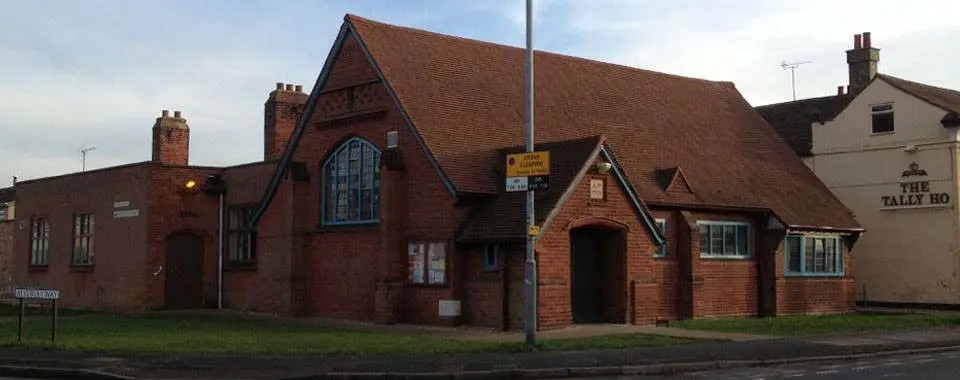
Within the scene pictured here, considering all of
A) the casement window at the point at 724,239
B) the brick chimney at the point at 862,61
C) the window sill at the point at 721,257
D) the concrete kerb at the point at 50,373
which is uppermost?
the brick chimney at the point at 862,61

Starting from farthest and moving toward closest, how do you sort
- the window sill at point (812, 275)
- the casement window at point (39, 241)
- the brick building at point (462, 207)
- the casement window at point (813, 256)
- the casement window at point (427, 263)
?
the casement window at point (39, 241), the casement window at point (813, 256), the window sill at point (812, 275), the casement window at point (427, 263), the brick building at point (462, 207)

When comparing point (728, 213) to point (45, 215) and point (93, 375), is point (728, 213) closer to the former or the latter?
Result: point (93, 375)

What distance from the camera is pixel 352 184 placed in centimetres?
2736

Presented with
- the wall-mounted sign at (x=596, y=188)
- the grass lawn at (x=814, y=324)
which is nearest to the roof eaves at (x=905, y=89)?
the grass lawn at (x=814, y=324)

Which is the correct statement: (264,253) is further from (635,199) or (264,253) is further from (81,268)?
(635,199)

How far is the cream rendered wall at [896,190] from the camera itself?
104 feet

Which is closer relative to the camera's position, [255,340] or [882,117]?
[255,340]

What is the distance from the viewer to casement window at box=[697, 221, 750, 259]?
2828cm

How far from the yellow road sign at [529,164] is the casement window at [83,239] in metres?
20.9

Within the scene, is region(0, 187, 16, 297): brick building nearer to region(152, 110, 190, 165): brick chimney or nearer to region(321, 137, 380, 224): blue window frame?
region(152, 110, 190, 165): brick chimney

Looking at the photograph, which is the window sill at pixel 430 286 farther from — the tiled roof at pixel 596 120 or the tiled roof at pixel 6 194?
the tiled roof at pixel 6 194

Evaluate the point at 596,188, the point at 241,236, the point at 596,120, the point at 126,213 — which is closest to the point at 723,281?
the point at 596,120

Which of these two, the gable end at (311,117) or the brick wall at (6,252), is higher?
the gable end at (311,117)

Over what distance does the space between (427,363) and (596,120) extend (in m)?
14.4
